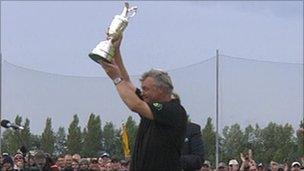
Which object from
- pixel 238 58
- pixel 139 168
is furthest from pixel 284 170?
pixel 139 168

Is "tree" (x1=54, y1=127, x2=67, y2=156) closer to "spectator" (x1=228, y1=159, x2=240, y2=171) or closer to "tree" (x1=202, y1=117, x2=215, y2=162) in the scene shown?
"tree" (x1=202, y1=117, x2=215, y2=162)

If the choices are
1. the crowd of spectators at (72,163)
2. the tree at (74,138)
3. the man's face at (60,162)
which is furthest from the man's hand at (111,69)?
the tree at (74,138)

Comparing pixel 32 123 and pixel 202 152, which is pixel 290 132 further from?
pixel 202 152

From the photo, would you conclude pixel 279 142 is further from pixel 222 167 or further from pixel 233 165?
pixel 222 167

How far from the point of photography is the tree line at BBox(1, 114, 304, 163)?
51.5 feet

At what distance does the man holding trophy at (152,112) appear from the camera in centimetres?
546

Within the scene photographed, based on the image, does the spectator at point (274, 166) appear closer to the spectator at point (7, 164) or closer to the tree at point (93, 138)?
the tree at point (93, 138)

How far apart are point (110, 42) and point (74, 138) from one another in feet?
41.7

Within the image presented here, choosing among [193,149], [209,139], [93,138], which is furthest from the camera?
[93,138]

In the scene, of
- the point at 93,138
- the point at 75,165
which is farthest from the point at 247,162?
the point at 93,138

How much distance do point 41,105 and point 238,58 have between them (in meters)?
4.64

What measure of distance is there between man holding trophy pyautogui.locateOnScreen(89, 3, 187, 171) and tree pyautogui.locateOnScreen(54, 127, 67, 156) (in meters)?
11.6

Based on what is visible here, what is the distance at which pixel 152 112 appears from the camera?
18.1 ft

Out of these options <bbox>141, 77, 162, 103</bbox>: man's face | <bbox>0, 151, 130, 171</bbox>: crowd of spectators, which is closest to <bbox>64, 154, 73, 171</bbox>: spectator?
<bbox>0, 151, 130, 171</bbox>: crowd of spectators
